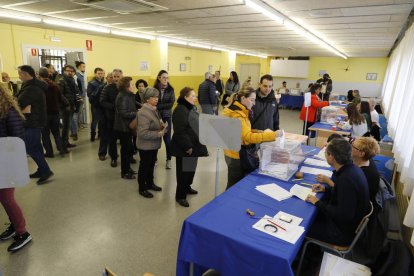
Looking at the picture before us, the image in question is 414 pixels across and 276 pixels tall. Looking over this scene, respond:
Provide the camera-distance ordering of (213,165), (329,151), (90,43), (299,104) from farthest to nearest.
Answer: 1. (299,104)
2. (90,43)
3. (213,165)
4. (329,151)

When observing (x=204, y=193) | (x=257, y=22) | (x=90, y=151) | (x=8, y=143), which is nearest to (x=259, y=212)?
(x=8, y=143)

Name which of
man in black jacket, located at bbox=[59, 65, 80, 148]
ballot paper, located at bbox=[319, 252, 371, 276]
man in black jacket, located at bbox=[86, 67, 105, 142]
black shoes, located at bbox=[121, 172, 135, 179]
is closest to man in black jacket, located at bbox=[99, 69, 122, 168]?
black shoes, located at bbox=[121, 172, 135, 179]

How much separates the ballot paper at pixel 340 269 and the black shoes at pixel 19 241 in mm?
2610

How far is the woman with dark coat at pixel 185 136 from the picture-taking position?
123 inches

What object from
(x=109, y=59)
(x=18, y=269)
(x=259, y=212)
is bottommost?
(x=18, y=269)

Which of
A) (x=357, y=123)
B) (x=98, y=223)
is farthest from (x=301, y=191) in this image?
(x=357, y=123)

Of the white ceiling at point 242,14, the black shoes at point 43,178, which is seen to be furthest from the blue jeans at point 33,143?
the white ceiling at point 242,14

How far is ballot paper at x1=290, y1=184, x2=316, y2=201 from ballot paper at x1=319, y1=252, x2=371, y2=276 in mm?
495

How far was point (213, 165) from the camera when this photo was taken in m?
5.05

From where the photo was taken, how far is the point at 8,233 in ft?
8.87

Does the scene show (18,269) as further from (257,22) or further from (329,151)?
(257,22)

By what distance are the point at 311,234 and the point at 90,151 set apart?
184 inches

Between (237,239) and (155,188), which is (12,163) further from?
(155,188)

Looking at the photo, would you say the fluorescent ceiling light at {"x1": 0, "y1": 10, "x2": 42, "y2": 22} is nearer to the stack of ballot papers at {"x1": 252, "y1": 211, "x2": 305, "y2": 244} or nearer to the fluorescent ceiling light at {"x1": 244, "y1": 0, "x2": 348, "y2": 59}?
the fluorescent ceiling light at {"x1": 244, "y1": 0, "x2": 348, "y2": 59}
